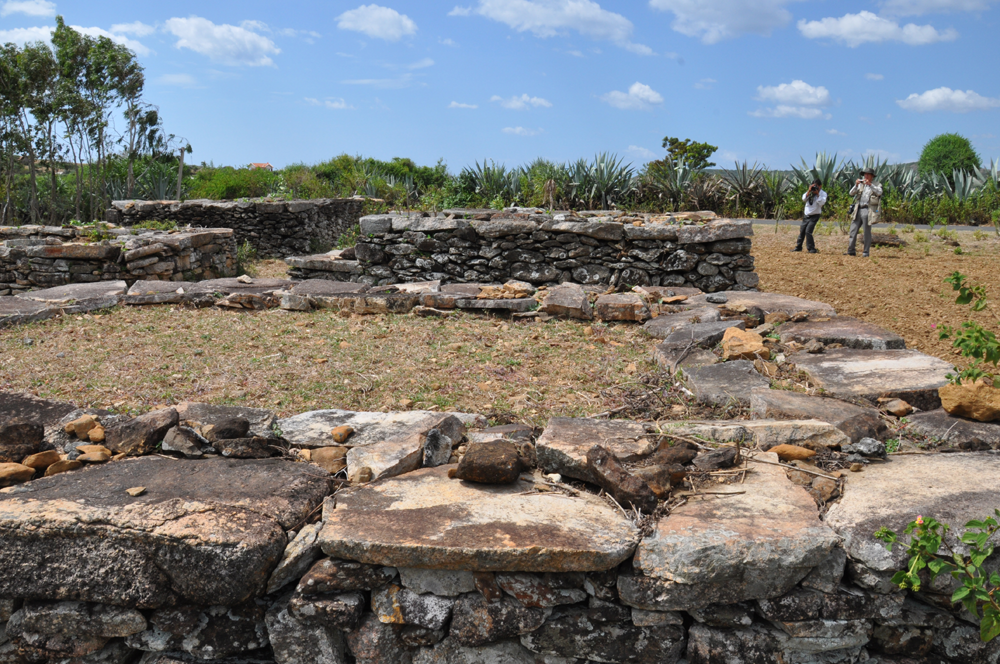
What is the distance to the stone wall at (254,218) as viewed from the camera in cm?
1355

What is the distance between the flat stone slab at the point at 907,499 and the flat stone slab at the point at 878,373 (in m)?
0.64

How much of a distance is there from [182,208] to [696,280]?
1076 cm

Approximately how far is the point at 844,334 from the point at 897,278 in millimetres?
4625

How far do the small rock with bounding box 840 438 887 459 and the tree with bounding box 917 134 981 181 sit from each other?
20.7 m

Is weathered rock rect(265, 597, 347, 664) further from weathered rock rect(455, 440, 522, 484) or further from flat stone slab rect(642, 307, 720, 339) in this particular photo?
flat stone slab rect(642, 307, 720, 339)

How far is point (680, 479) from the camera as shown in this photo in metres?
2.53

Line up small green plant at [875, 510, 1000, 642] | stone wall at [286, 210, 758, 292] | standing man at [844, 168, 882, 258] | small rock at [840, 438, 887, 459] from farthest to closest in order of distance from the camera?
standing man at [844, 168, 882, 258]
stone wall at [286, 210, 758, 292]
small rock at [840, 438, 887, 459]
small green plant at [875, 510, 1000, 642]

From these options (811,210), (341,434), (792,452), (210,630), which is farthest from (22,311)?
(811,210)

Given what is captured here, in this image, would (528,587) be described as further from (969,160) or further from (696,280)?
A: (969,160)

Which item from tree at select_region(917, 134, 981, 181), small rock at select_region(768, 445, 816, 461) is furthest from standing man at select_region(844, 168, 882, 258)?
tree at select_region(917, 134, 981, 181)

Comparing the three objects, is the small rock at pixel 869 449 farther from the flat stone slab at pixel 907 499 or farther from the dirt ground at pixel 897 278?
the dirt ground at pixel 897 278

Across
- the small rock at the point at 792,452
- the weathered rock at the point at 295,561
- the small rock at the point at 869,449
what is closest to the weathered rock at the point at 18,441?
the weathered rock at the point at 295,561

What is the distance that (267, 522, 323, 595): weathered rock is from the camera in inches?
86.4

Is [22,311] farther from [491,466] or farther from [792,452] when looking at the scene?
[792,452]
